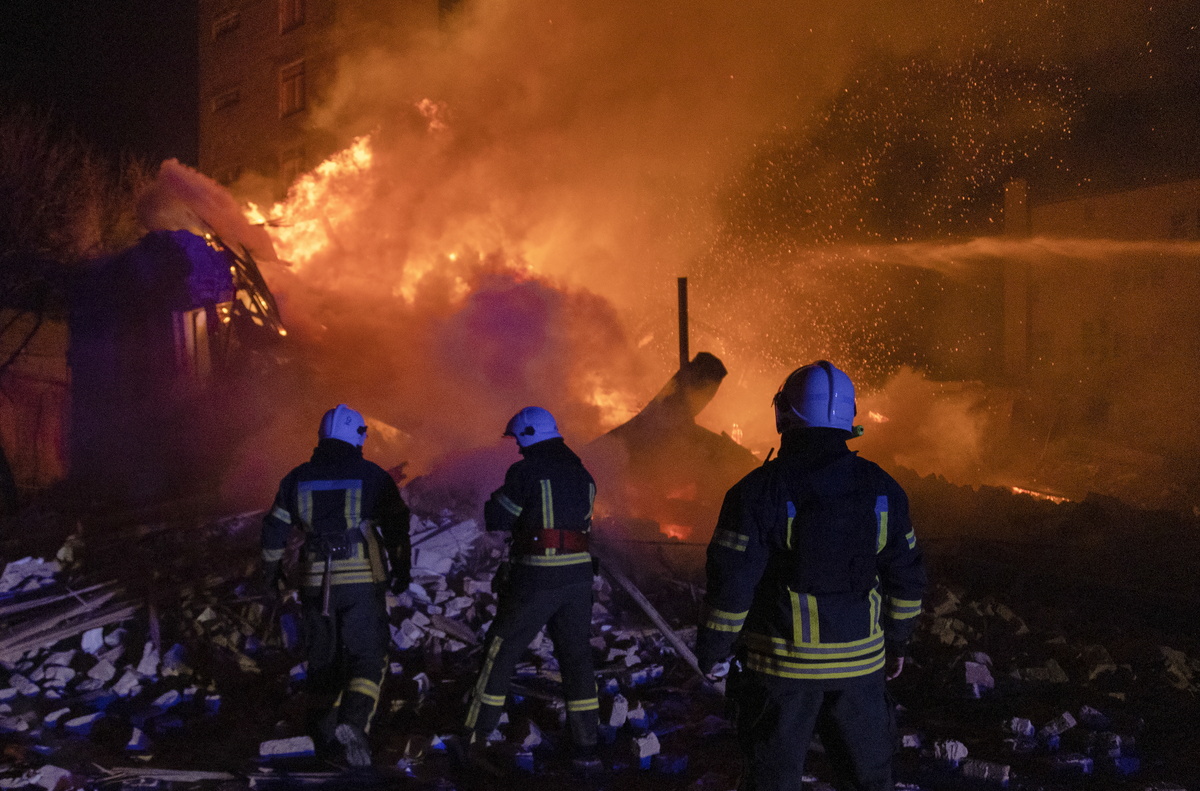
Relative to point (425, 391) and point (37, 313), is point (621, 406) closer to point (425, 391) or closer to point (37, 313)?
point (425, 391)

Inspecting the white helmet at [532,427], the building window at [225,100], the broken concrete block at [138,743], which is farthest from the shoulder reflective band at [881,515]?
the building window at [225,100]

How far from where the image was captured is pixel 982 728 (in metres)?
4.93

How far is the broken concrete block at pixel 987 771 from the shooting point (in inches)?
165

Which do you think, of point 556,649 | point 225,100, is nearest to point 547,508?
point 556,649

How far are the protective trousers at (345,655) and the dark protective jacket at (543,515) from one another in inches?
32.7

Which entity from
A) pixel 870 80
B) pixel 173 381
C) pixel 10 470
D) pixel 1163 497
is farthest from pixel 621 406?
pixel 870 80

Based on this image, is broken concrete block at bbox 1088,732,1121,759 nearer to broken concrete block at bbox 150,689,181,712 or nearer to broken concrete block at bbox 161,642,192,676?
broken concrete block at bbox 150,689,181,712

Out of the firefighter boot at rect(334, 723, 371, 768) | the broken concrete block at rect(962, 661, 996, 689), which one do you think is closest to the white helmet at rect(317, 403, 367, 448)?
the firefighter boot at rect(334, 723, 371, 768)

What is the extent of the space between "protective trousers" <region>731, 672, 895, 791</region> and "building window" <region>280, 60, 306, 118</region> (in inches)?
980

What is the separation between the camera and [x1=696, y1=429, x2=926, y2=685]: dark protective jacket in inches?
111

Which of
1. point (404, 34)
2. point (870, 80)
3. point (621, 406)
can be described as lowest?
point (621, 406)

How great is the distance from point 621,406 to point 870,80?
1161 centimetres

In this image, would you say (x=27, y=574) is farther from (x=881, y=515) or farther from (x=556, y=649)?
(x=881, y=515)

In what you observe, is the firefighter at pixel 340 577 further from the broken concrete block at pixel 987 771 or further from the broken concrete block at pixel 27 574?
the broken concrete block at pixel 27 574
